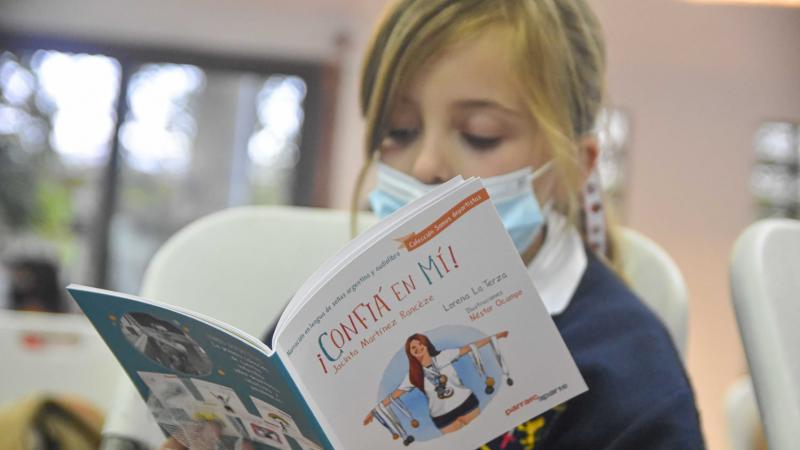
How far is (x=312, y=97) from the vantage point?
4.89 metres

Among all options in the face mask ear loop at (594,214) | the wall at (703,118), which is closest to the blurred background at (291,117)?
the wall at (703,118)

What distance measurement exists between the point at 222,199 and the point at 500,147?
4.39 metres

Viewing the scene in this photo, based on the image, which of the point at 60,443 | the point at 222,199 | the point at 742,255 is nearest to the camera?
the point at 742,255

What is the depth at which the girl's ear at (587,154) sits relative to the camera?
2.77ft

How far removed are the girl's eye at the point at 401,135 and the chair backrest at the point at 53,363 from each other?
2.61 ft

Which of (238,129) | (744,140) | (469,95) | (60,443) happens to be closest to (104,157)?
(238,129)

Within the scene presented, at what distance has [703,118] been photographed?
189 inches

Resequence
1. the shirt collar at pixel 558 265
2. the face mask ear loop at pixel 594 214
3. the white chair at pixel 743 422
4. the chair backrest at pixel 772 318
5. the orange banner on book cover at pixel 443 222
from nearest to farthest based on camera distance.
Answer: the orange banner on book cover at pixel 443 222, the chair backrest at pixel 772 318, the shirt collar at pixel 558 265, the face mask ear loop at pixel 594 214, the white chair at pixel 743 422

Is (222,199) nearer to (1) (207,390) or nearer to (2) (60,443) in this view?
(2) (60,443)

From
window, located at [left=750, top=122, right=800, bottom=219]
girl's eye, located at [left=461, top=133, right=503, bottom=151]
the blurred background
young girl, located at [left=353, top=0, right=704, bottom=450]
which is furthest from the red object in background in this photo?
window, located at [left=750, top=122, right=800, bottom=219]

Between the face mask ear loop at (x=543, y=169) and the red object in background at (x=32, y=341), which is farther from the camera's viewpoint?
the red object in background at (x=32, y=341)

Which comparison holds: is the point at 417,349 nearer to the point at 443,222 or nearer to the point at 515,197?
the point at 443,222

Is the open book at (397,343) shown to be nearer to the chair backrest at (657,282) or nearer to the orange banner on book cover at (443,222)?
Answer: the orange banner on book cover at (443,222)

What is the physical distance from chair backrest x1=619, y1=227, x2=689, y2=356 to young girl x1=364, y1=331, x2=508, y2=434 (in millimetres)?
424
